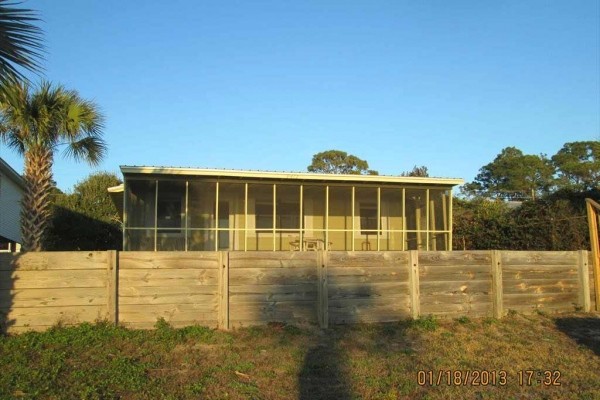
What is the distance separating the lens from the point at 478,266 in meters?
9.94

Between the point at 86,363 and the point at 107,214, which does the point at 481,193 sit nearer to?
the point at 107,214

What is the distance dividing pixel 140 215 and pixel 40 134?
17.9ft

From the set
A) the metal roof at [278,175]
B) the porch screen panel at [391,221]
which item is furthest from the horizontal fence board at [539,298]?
the porch screen panel at [391,221]

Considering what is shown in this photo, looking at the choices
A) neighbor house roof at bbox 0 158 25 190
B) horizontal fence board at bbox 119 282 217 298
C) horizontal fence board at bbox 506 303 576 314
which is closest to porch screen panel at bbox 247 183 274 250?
horizontal fence board at bbox 119 282 217 298

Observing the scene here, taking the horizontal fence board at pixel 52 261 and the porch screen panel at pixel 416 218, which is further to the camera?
the porch screen panel at pixel 416 218

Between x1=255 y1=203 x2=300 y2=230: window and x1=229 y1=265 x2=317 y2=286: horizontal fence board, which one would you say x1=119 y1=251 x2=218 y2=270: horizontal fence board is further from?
x1=255 y1=203 x2=300 y2=230: window

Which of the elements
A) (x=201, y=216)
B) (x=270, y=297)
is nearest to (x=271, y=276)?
(x=270, y=297)

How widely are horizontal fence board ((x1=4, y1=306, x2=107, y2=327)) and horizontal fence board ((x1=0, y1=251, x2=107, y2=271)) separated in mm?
624

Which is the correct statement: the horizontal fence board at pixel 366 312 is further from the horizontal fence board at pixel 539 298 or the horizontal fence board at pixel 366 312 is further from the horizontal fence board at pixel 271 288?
the horizontal fence board at pixel 539 298

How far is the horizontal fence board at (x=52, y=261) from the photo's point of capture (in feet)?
26.5

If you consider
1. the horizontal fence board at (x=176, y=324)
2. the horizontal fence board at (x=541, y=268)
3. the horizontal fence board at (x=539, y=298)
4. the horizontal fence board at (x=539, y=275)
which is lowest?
the horizontal fence board at (x=176, y=324)

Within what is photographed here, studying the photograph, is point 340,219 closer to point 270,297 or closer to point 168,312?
point 270,297

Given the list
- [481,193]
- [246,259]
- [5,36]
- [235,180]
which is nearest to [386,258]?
[246,259]

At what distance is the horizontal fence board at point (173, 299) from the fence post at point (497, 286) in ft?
17.1
